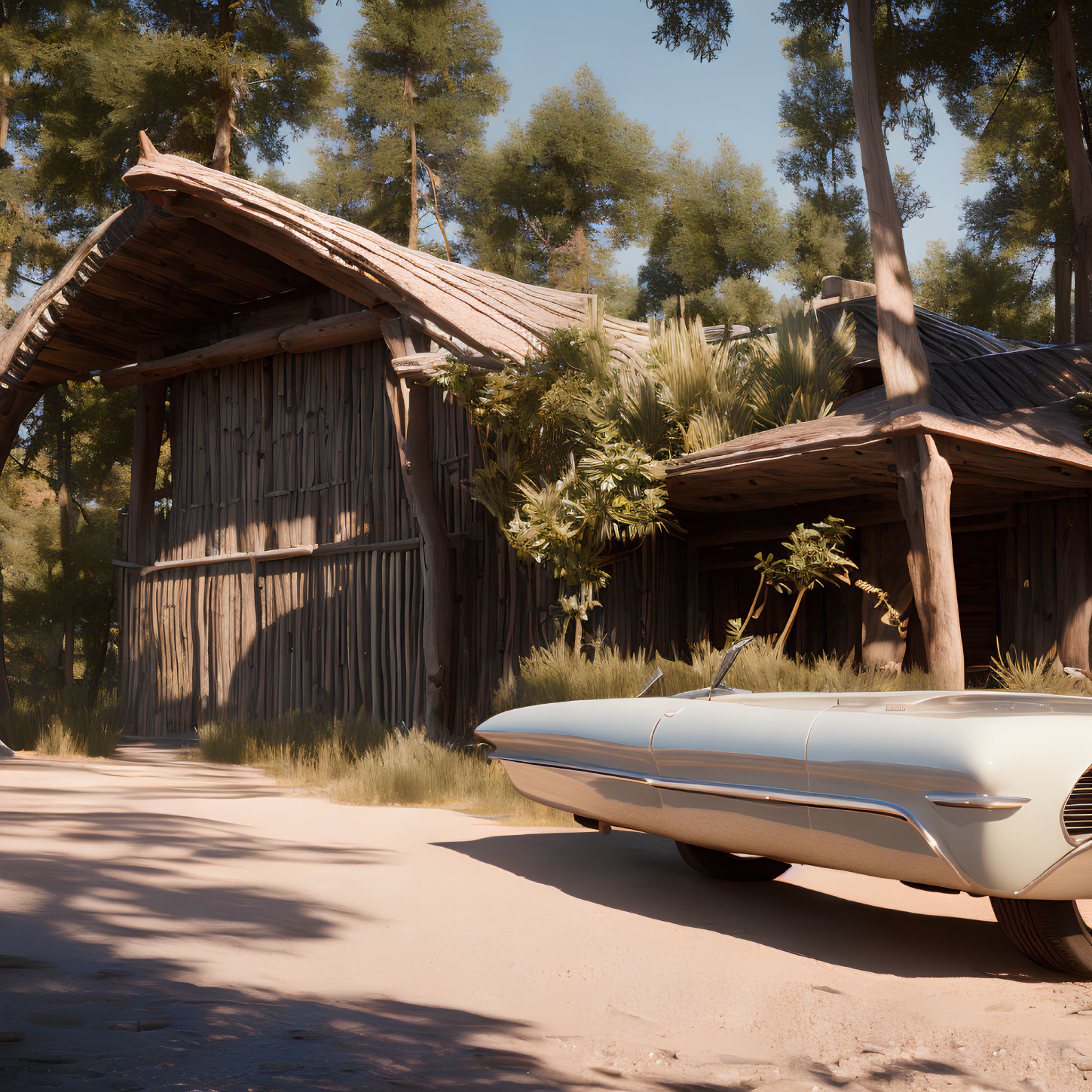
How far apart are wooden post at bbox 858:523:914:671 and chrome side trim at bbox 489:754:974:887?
4798mm

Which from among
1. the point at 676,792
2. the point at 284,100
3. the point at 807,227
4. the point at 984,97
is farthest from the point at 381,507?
the point at 807,227

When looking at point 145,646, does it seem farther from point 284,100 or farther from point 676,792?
point 284,100

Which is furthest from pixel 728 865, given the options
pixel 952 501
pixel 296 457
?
pixel 296 457

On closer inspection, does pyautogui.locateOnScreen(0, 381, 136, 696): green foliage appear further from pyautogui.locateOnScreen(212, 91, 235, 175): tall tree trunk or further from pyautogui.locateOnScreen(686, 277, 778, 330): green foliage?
pyautogui.locateOnScreen(686, 277, 778, 330): green foliage

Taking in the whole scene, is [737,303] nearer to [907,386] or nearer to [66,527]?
[66,527]

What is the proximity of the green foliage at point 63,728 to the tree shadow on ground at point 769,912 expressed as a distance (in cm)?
604

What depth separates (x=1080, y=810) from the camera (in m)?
2.98

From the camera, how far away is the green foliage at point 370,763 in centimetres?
688

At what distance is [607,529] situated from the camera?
800 centimetres

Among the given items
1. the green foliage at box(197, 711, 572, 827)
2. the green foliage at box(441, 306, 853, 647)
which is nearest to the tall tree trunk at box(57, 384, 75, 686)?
the green foliage at box(197, 711, 572, 827)

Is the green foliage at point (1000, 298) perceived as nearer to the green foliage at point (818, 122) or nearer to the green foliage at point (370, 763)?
the green foliage at point (818, 122)

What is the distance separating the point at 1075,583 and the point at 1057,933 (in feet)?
17.4

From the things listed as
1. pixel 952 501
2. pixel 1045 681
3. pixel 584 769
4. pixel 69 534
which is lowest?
pixel 584 769

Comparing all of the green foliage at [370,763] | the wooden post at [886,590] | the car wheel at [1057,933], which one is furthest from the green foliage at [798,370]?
the car wheel at [1057,933]
